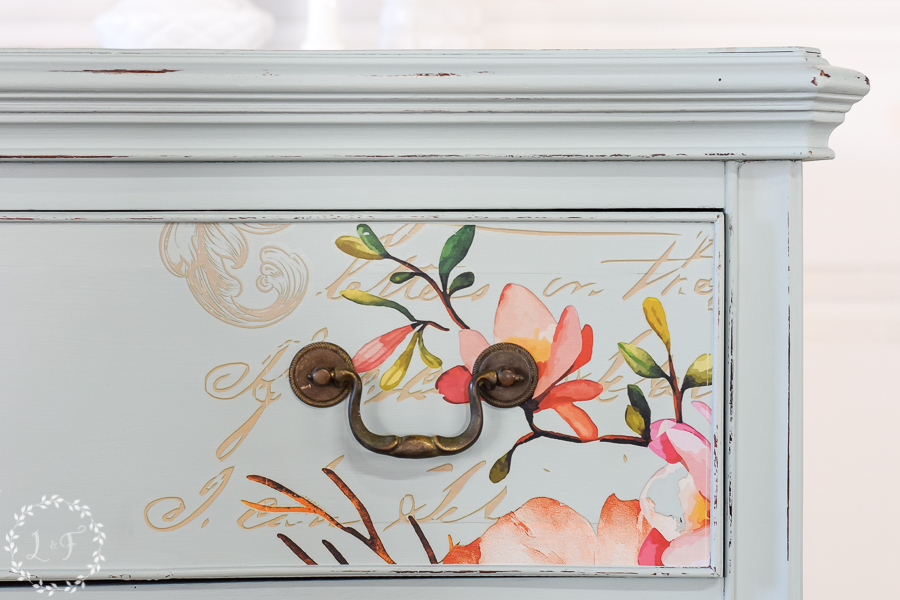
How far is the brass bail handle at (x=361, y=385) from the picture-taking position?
316 millimetres

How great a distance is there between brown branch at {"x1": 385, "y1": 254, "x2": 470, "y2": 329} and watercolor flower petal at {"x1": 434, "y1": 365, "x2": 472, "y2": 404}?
0.03m

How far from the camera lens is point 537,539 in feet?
1.09

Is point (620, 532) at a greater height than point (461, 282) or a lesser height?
lesser

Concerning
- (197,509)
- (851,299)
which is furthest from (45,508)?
(851,299)

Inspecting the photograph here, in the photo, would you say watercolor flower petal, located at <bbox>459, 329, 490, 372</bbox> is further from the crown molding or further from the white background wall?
the white background wall

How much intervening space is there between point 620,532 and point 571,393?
9 cm

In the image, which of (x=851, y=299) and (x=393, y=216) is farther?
(x=851, y=299)

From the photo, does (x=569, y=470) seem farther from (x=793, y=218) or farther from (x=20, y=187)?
(x=20, y=187)

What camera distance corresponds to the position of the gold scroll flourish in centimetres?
33

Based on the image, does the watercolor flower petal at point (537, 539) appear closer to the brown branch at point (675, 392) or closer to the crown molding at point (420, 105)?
the brown branch at point (675, 392)

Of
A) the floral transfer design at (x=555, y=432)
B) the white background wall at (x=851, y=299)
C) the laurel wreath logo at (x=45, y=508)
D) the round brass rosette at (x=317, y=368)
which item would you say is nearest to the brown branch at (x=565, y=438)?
the floral transfer design at (x=555, y=432)

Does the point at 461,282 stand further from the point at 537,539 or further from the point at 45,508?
the point at 45,508

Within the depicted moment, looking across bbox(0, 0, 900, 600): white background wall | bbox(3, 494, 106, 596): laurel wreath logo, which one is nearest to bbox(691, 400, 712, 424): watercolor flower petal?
bbox(3, 494, 106, 596): laurel wreath logo

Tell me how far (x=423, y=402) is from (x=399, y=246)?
9 cm
